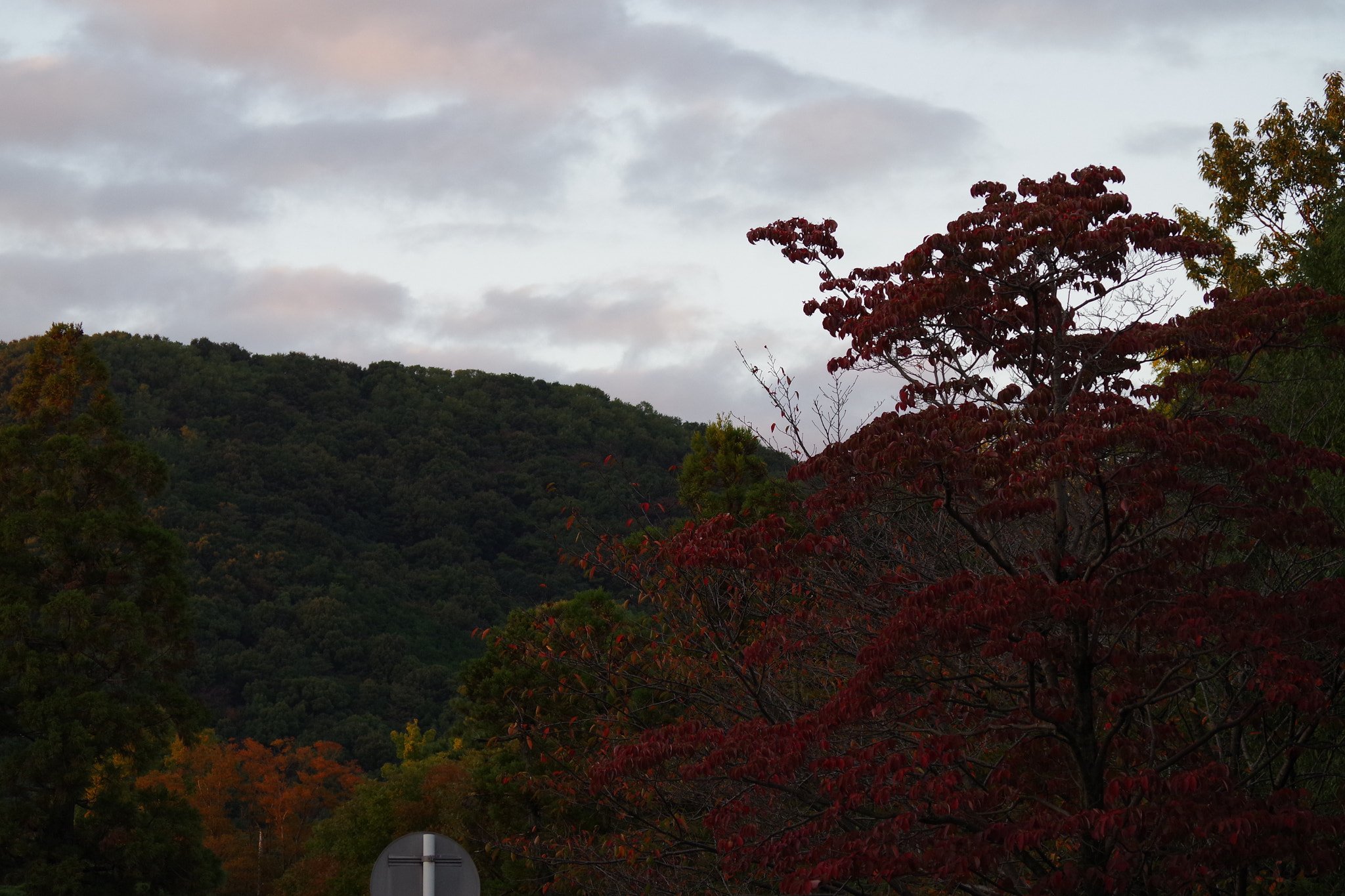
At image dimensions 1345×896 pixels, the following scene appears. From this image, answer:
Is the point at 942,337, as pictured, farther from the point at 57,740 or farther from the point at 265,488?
the point at 265,488

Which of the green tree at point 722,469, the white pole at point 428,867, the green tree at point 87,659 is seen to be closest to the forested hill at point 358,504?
the green tree at point 722,469

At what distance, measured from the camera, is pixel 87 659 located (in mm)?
20625

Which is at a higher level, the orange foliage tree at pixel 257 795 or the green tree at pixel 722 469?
the green tree at pixel 722 469

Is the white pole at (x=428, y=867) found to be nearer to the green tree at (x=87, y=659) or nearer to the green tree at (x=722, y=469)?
the green tree at (x=87, y=659)

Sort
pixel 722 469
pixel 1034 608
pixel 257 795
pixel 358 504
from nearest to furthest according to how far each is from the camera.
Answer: pixel 1034 608
pixel 722 469
pixel 257 795
pixel 358 504

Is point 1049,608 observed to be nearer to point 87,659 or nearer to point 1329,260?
point 1329,260

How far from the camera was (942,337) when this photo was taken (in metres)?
9.66

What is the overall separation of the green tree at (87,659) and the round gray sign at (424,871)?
52.7 ft

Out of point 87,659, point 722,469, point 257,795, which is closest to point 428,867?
point 87,659

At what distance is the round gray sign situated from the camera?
5801 millimetres

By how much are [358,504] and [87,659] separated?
51791 millimetres

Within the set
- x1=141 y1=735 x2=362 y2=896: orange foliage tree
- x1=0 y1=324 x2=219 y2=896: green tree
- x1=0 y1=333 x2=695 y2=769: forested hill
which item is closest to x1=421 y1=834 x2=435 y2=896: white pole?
x1=0 y1=324 x2=219 y2=896: green tree

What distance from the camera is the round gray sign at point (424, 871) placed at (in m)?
5.80

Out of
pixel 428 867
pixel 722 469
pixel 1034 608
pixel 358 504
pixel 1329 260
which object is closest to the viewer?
pixel 428 867
